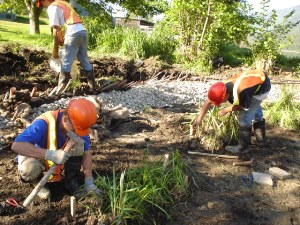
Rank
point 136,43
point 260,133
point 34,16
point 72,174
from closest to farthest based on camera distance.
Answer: point 72,174 → point 260,133 → point 136,43 → point 34,16

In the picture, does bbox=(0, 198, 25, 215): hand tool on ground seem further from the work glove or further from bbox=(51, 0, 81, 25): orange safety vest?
bbox=(51, 0, 81, 25): orange safety vest

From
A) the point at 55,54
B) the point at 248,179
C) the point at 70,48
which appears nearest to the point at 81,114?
the point at 248,179

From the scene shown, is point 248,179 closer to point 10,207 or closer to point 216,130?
point 216,130

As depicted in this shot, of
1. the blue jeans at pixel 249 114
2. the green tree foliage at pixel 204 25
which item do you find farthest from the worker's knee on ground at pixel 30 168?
the green tree foliage at pixel 204 25

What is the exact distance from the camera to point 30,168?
2609mm

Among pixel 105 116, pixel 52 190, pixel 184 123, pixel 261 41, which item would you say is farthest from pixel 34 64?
pixel 261 41

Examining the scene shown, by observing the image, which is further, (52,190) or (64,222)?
(52,190)

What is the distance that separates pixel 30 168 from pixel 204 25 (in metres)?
8.73

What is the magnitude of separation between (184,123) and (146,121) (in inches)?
24.4

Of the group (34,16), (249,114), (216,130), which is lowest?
(216,130)

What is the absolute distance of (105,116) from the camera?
4.65 metres

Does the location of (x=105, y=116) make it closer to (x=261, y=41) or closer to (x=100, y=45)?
(x=100, y=45)

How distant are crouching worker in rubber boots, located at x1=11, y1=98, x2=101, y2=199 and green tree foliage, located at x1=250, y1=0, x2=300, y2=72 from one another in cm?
959

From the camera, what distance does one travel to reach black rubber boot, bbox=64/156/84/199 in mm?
2783
